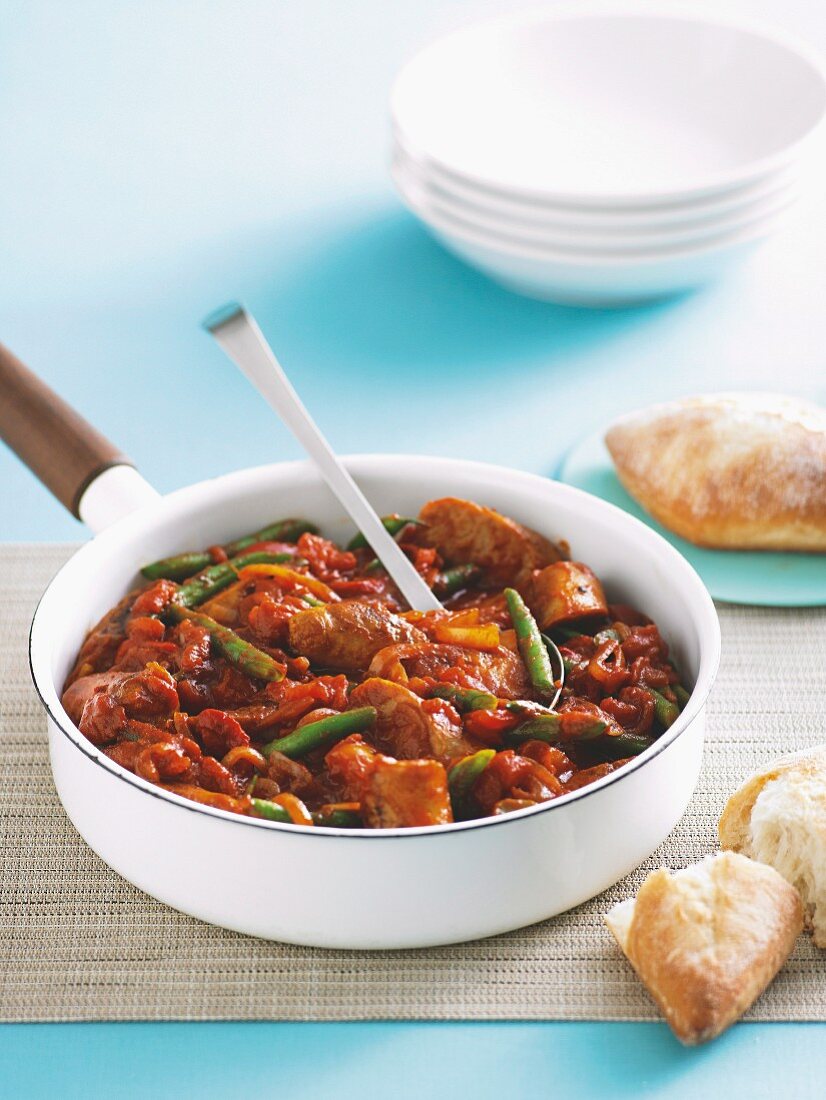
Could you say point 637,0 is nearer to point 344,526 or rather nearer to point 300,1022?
point 344,526

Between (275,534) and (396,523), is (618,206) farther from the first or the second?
(275,534)

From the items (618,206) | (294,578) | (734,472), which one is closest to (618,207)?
(618,206)

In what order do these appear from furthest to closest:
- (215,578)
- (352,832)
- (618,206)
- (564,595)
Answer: (618,206)
(215,578)
(564,595)
(352,832)

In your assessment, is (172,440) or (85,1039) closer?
(85,1039)

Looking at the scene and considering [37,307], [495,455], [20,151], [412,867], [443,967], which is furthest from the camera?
[20,151]

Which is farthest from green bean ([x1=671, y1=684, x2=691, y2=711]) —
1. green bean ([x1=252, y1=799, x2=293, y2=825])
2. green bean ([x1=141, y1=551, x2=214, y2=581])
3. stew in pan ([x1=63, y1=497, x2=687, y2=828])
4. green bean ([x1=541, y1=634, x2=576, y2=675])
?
green bean ([x1=141, y1=551, x2=214, y2=581])

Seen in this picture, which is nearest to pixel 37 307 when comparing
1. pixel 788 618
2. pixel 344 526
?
pixel 344 526
